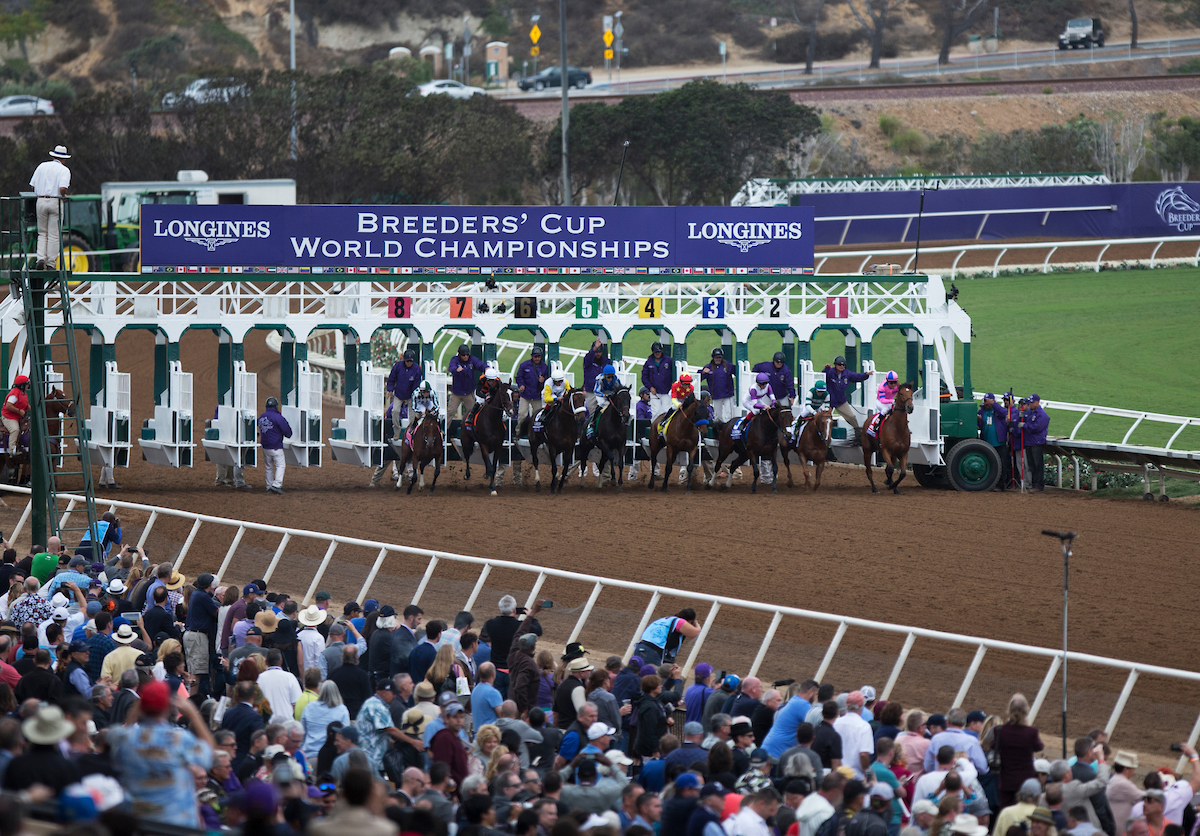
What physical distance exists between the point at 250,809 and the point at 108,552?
8522 millimetres

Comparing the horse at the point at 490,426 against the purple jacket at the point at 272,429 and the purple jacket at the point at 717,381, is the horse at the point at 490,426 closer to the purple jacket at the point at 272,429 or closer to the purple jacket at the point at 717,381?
the purple jacket at the point at 272,429

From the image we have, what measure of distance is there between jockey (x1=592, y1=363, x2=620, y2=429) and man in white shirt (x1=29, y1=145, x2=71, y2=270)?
5.91m

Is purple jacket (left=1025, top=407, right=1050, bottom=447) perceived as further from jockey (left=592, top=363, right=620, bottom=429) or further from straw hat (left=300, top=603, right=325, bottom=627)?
straw hat (left=300, top=603, right=325, bottom=627)

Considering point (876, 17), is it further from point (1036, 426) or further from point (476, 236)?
point (1036, 426)

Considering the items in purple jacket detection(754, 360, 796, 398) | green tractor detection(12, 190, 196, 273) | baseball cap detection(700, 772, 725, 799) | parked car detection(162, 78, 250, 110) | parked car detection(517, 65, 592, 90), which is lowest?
baseball cap detection(700, 772, 725, 799)

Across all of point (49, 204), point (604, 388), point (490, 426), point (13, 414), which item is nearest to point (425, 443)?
point (490, 426)

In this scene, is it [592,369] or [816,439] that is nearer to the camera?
[816,439]

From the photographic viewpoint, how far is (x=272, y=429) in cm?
1578

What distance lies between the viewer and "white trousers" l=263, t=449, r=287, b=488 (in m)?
16.0

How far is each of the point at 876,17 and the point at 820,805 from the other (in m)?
64.6

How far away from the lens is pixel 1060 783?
20.5ft


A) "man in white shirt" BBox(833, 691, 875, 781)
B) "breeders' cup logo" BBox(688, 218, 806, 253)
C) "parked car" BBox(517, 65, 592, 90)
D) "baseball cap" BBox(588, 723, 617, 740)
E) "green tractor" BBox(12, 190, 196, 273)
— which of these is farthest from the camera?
"parked car" BBox(517, 65, 592, 90)

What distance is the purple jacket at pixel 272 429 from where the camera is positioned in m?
15.8

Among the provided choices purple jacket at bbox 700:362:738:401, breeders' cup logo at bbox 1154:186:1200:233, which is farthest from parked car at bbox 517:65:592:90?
purple jacket at bbox 700:362:738:401
